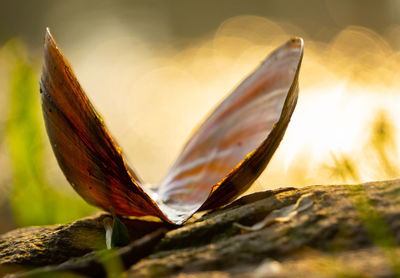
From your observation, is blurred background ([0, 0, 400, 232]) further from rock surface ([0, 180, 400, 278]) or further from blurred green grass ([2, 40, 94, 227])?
rock surface ([0, 180, 400, 278])

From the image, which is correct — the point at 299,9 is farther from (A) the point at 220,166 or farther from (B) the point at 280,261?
(B) the point at 280,261

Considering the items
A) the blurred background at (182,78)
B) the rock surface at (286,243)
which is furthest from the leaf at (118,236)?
the blurred background at (182,78)

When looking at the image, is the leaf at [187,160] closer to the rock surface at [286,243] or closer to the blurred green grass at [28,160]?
the rock surface at [286,243]

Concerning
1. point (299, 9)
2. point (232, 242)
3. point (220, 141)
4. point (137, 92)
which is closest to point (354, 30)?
point (299, 9)

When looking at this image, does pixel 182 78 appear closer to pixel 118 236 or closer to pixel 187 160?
pixel 187 160

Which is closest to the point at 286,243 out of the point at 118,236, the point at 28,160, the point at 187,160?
the point at 118,236
